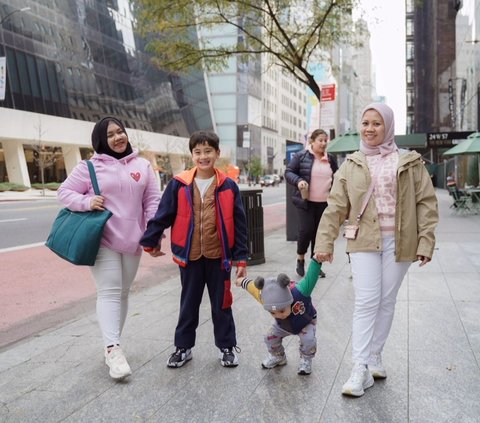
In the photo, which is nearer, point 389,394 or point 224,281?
point 389,394

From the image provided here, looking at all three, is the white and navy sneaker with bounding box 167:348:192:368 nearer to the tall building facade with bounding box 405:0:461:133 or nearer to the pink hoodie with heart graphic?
the pink hoodie with heart graphic

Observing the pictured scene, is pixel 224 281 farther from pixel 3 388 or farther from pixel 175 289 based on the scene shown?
pixel 175 289

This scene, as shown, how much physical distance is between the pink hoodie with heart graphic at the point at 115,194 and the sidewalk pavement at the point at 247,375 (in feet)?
3.05

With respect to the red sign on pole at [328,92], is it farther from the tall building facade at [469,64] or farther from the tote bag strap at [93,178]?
the tall building facade at [469,64]

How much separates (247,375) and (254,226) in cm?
473

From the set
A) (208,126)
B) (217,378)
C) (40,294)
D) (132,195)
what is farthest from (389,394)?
(208,126)

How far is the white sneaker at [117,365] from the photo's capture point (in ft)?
11.9

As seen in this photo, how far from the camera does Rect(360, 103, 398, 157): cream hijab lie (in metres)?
3.42

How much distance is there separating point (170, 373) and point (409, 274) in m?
4.37

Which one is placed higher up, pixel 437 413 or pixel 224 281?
pixel 224 281

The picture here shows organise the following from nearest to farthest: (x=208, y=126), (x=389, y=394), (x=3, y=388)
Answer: (x=389, y=394), (x=3, y=388), (x=208, y=126)

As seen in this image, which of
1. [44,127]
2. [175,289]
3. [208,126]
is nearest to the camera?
[175,289]

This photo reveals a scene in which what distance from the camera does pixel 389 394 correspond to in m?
3.36

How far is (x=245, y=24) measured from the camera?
51.0ft
